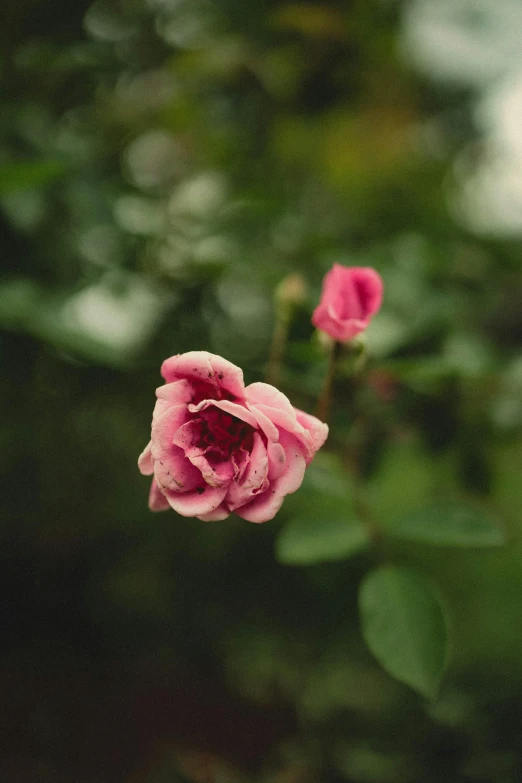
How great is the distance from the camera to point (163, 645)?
264 cm

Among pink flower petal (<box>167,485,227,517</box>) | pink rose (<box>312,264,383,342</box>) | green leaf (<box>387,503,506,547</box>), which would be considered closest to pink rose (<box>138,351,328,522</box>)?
pink flower petal (<box>167,485,227,517</box>)

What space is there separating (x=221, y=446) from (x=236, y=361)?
18.7 inches

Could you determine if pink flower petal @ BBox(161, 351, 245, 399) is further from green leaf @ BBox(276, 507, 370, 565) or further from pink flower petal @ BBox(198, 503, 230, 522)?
green leaf @ BBox(276, 507, 370, 565)

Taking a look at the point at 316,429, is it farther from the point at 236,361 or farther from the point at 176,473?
the point at 236,361

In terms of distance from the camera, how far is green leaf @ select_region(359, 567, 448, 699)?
1.86 feet

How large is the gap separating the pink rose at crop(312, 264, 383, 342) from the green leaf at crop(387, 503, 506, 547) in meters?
0.25

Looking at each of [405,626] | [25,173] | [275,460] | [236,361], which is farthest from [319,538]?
[25,173]

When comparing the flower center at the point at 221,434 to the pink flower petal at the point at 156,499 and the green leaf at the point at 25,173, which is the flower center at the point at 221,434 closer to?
the pink flower petal at the point at 156,499

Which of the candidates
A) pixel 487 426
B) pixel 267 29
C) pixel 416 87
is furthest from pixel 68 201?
pixel 416 87

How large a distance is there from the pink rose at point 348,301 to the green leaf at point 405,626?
274 mm

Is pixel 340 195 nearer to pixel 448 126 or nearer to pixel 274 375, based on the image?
pixel 274 375

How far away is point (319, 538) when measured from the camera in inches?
28.5

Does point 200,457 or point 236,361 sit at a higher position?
point 236,361

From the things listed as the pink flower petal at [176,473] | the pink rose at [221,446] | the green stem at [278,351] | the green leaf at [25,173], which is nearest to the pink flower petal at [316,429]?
the pink rose at [221,446]
